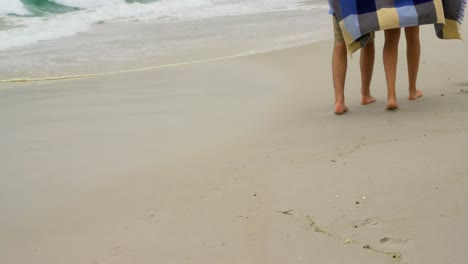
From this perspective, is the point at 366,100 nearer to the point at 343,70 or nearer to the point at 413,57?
the point at 343,70

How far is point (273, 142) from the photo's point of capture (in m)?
3.26

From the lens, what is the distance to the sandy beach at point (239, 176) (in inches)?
81.2

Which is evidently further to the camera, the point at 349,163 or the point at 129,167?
the point at 129,167

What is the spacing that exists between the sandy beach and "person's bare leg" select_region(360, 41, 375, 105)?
12cm

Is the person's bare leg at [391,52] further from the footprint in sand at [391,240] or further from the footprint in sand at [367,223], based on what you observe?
the footprint in sand at [391,240]

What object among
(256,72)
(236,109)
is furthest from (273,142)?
(256,72)

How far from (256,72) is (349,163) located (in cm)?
282

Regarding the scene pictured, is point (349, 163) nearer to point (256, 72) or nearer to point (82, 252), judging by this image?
point (82, 252)

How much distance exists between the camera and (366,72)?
402cm

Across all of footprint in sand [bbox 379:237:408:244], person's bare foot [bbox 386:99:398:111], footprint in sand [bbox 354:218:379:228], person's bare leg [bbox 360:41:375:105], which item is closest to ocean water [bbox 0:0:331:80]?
person's bare leg [bbox 360:41:375:105]

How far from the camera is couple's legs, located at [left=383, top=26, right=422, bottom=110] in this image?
3732 millimetres

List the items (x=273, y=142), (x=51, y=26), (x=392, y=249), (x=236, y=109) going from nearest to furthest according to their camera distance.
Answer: (x=392, y=249)
(x=273, y=142)
(x=236, y=109)
(x=51, y=26)

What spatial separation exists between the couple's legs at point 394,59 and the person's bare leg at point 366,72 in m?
0.14

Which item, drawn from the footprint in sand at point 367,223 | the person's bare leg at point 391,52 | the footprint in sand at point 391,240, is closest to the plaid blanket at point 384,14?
the person's bare leg at point 391,52
